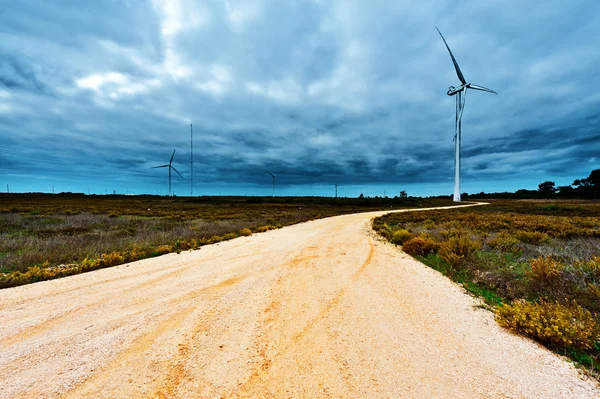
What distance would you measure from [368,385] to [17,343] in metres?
5.30

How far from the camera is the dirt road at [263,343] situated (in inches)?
123

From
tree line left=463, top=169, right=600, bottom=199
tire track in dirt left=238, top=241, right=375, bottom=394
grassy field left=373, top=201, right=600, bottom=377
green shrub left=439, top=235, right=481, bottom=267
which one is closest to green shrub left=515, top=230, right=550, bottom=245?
grassy field left=373, top=201, right=600, bottom=377

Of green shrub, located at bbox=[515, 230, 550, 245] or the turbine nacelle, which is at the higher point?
the turbine nacelle

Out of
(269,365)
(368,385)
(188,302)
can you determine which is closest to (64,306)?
(188,302)

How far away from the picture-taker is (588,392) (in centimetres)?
318

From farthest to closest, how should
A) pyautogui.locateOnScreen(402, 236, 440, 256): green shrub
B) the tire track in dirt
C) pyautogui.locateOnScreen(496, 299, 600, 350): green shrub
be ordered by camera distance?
pyautogui.locateOnScreen(402, 236, 440, 256): green shrub, pyautogui.locateOnScreen(496, 299, 600, 350): green shrub, the tire track in dirt

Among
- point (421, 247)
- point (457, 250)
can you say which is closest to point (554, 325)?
point (457, 250)

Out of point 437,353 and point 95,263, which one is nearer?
point 437,353

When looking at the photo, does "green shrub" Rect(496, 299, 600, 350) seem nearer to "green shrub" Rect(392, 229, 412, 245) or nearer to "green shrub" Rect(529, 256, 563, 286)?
"green shrub" Rect(529, 256, 563, 286)

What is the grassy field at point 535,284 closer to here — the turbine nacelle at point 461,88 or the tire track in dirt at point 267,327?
the tire track in dirt at point 267,327

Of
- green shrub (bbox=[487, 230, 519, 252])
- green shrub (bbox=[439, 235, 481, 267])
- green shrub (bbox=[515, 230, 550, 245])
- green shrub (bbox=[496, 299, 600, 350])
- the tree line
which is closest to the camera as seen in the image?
green shrub (bbox=[496, 299, 600, 350])

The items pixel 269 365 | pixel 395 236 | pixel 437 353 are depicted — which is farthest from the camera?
pixel 395 236

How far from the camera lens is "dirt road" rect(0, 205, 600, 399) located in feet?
10.2

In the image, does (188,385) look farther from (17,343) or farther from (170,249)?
(170,249)
